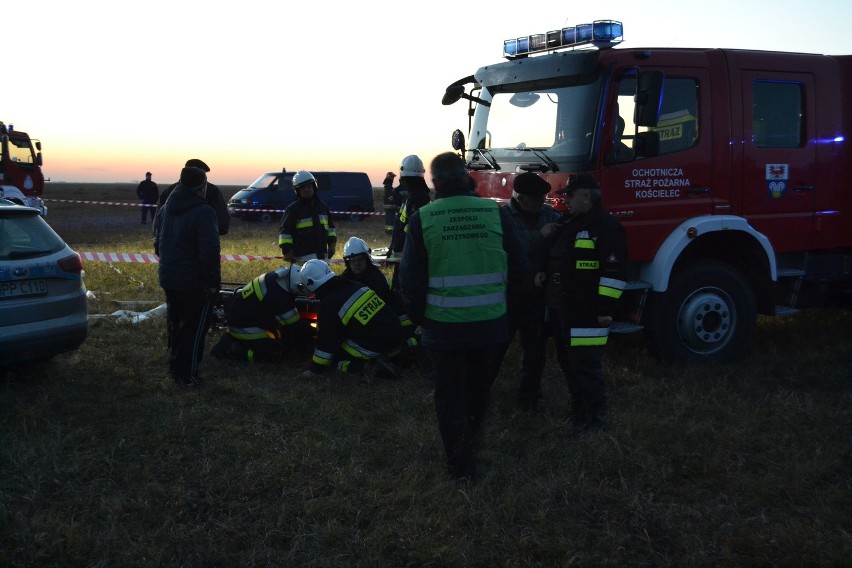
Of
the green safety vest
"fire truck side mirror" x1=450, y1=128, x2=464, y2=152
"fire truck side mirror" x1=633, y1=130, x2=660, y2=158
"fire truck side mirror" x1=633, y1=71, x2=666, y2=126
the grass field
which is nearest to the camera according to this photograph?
the grass field

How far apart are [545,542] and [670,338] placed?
3590mm

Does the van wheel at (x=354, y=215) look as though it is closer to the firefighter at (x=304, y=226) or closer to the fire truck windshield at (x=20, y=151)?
the fire truck windshield at (x=20, y=151)

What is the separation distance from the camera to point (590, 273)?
207 inches

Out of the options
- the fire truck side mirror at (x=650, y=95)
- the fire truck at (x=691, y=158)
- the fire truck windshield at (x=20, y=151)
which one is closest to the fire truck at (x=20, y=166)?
the fire truck windshield at (x=20, y=151)

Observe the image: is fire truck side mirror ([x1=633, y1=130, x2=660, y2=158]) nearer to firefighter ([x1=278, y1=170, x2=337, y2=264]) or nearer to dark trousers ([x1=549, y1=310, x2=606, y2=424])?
dark trousers ([x1=549, y1=310, x2=606, y2=424])

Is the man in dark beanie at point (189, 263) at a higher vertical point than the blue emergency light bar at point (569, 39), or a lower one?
lower

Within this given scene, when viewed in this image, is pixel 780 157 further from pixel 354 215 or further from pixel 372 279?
pixel 354 215

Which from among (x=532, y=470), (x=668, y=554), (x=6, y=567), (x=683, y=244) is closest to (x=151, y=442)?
(x=6, y=567)

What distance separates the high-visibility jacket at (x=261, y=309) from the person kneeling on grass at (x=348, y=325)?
334 mm

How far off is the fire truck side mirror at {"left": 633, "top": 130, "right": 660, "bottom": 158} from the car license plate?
4732 mm

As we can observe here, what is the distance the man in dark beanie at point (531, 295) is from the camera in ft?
19.0

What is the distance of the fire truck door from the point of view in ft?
23.7

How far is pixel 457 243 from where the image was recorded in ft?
14.0

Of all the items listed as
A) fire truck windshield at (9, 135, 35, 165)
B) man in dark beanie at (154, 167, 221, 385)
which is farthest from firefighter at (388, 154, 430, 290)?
fire truck windshield at (9, 135, 35, 165)
